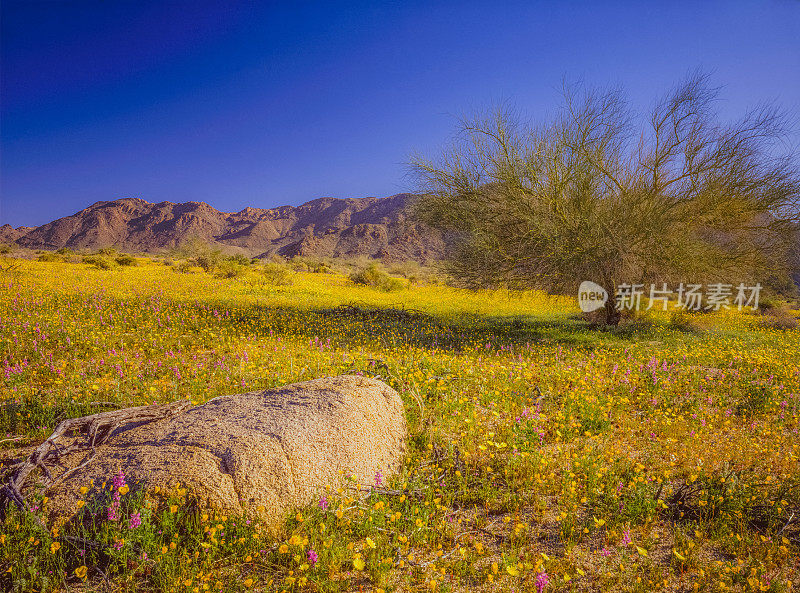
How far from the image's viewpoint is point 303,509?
2889mm

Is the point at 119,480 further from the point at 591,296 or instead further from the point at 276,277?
the point at 276,277

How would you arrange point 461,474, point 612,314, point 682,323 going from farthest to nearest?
point 682,323 → point 612,314 → point 461,474

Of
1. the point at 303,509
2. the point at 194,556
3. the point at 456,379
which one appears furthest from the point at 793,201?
the point at 194,556

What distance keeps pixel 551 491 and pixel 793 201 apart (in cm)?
1307

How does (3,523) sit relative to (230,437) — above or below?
below

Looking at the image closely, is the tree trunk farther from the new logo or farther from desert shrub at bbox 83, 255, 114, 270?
desert shrub at bbox 83, 255, 114, 270

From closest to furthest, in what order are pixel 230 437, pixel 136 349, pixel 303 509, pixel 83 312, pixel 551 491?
pixel 303 509
pixel 230 437
pixel 551 491
pixel 136 349
pixel 83 312

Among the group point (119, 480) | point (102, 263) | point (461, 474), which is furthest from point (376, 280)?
point (119, 480)

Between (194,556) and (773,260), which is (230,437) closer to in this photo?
(194,556)

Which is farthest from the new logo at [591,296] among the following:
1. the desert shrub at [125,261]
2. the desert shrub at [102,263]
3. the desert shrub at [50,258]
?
the desert shrub at [50,258]

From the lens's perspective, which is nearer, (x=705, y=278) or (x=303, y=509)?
(x=303, y=509)

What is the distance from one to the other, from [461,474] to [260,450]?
77.4 inches

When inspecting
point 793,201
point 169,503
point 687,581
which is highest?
point 793,201

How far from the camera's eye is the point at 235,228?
16612cm
